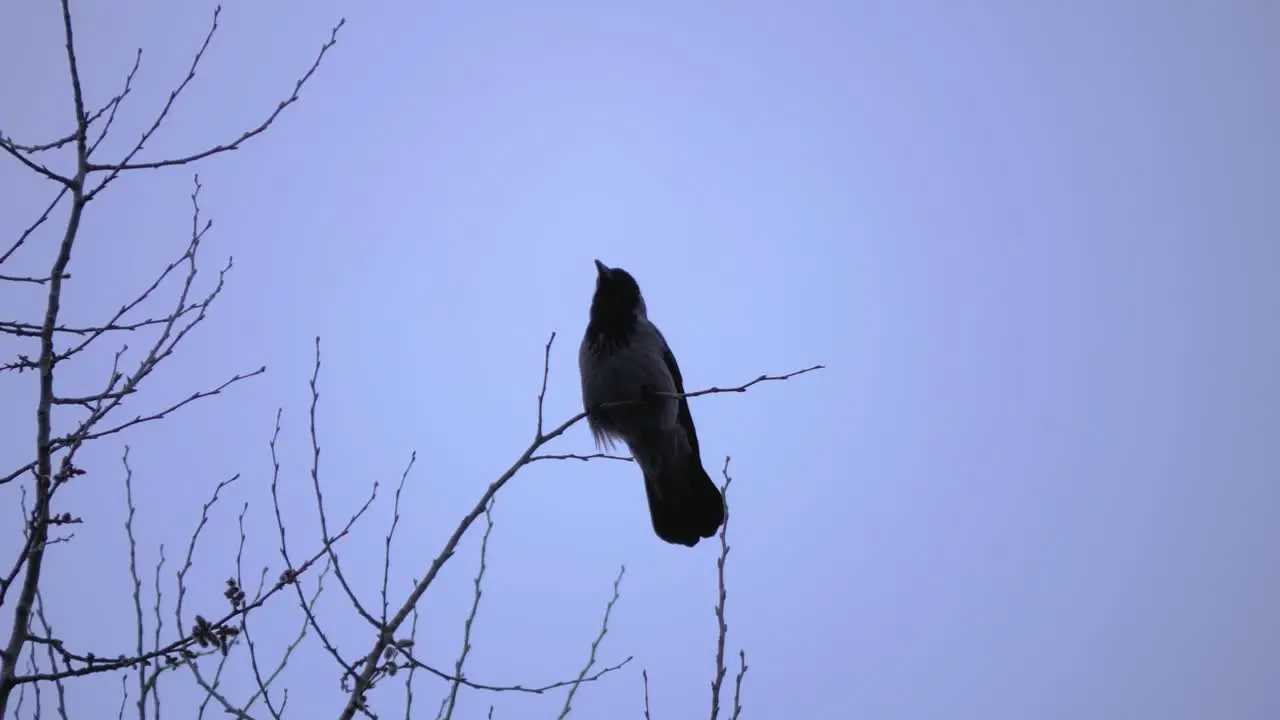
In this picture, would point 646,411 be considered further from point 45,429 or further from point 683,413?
point 45,429

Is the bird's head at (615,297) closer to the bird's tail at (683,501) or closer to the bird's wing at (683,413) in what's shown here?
the bird's wing at (683,413)

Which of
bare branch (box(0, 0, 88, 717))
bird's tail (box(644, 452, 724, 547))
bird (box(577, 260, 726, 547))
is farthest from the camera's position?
bird's tail (box(644, 452, 724, 547))

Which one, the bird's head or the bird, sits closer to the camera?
the bird

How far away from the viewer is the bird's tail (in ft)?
21.0

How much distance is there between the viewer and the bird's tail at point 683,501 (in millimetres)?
6406

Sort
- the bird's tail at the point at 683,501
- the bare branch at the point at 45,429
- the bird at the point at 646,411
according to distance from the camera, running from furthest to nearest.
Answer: the bird's tail at the point at 683,501, the bird at the point at 646,411, the bare branch at the point at 45,429

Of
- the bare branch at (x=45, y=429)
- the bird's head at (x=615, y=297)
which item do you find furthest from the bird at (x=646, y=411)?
the bare branch at (x=45, y=429)

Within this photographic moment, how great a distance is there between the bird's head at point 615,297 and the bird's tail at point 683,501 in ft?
3.39

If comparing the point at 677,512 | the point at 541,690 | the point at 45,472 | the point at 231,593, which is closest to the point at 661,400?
the point at 677,512

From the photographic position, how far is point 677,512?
21.2 ft

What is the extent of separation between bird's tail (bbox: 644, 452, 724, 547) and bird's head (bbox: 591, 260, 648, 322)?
1.03 metres

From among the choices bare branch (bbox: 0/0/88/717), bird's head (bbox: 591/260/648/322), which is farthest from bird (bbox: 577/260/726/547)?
bare branch (bbox: 0/0/88/717)

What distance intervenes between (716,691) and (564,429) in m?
1.11

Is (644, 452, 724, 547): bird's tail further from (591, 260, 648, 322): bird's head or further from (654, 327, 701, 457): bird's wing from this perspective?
(591, 260, 648, 322): bird's head
